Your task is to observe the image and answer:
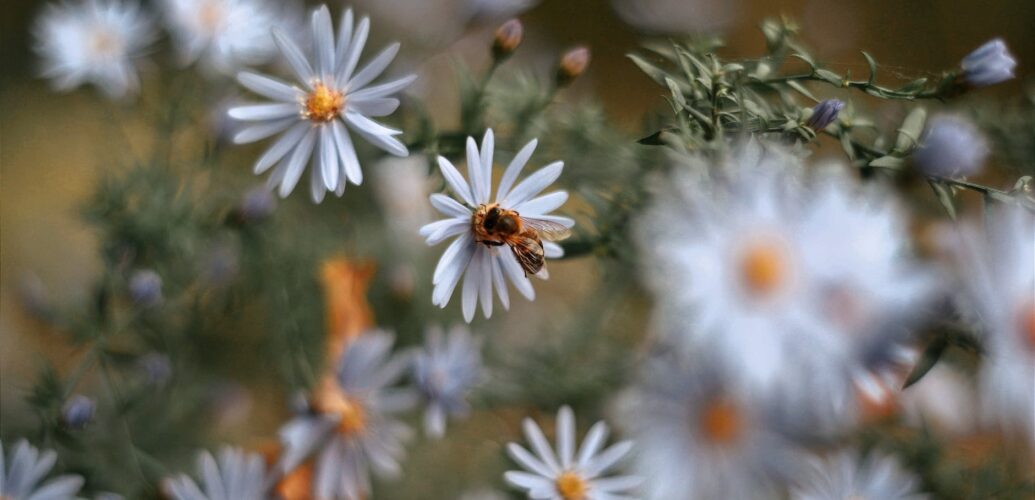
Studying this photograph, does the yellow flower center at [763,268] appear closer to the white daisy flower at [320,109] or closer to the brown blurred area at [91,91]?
the white daisy flower at [320,109]

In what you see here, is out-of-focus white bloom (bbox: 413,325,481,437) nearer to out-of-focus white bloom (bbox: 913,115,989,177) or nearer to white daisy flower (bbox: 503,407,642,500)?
white daisy flower (bbox: 503,407,642,500)

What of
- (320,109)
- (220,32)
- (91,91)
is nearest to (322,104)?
(320,109)

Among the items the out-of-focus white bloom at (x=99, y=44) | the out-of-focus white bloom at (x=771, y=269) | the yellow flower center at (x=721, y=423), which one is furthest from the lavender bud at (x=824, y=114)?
the out-of-focus white bloom at (x=99, y=44)

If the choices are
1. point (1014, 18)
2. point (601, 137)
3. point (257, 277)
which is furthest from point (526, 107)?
point (1014, 18)

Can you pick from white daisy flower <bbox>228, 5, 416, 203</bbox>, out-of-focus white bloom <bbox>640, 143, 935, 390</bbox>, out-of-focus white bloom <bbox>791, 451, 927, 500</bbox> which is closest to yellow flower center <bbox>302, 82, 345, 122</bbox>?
white daisy flower <bbox>228, 5, 416, 203</bbox>

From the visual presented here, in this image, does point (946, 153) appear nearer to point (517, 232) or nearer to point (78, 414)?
point (517, 232)

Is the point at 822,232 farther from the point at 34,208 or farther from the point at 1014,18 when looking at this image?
the point at 34,208
